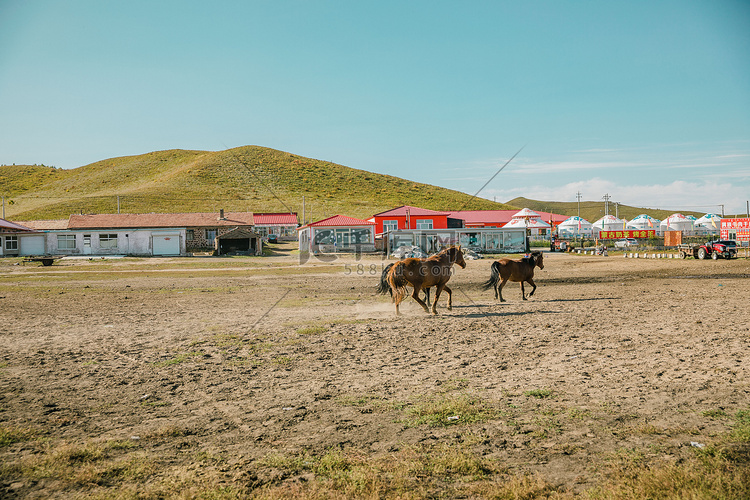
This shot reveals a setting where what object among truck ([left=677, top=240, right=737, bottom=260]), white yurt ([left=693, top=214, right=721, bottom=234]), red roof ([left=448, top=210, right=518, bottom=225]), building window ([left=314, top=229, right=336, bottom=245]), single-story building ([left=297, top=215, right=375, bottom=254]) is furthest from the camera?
red roof ([left=448, top=210, right=518, bottom=225])

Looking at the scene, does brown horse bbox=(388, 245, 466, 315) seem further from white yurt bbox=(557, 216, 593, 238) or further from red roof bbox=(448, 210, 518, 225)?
red roof bbox=(448, 210, 518, 225)

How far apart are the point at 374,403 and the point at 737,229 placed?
66771 millimetres

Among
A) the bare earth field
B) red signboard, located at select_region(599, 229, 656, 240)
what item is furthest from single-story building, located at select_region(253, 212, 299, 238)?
Result: the bare earth field

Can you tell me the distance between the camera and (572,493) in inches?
173

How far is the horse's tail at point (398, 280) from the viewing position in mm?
14156

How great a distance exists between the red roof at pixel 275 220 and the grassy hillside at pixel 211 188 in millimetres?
5056

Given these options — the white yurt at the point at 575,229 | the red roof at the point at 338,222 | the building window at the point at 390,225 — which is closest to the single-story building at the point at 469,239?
the red roof at the point at 338,222

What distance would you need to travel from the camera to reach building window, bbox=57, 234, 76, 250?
56.5 m

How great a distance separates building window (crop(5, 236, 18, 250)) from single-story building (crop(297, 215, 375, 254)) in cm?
3096

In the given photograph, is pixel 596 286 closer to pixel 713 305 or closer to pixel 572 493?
pixel 713 305

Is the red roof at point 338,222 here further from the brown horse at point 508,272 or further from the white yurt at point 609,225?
the brown horse at point 508,272

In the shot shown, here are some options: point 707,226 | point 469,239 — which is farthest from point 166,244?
point 707,226

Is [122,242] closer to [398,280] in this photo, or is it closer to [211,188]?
[398,280]

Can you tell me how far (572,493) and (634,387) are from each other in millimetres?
3576
